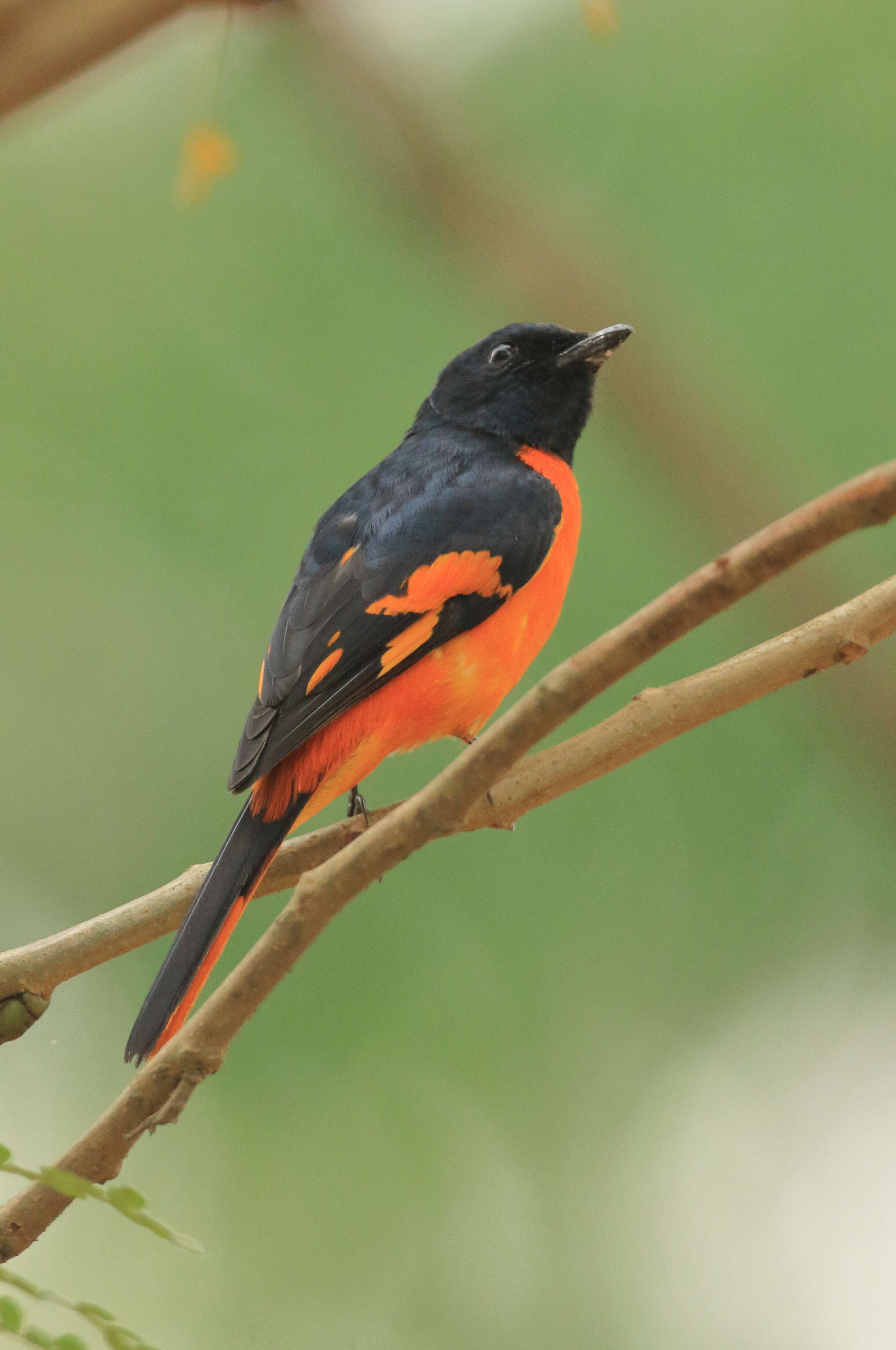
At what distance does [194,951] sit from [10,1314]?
110 cm

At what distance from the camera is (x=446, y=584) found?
3.27 m

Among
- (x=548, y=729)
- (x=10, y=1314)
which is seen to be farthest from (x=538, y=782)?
(x=10, y=1314)

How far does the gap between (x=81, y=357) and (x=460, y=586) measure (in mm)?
4412

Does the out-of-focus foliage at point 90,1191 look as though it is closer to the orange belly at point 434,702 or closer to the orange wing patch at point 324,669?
the orange belly at point 434,702

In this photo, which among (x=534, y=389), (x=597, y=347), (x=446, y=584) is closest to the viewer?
(x=446, y=584)

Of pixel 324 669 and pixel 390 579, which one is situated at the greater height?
pixel 390 579

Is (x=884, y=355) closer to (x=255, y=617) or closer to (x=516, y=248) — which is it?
(x=516, y=248)

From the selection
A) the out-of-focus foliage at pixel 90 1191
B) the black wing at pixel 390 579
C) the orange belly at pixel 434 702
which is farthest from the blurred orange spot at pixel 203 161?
the out-of-focus foliage at pixel 90 1191

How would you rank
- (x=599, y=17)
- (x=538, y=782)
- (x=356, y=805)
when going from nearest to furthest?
1. (x=599, y=17)
2. (x=538, y=782)
3. (x=356, y=805)

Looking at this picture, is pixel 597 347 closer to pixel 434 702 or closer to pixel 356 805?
pixel 434 702

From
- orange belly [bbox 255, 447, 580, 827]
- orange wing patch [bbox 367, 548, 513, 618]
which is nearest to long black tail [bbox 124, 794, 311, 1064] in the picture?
orange belly [bbox 255, 447, 580, 827]

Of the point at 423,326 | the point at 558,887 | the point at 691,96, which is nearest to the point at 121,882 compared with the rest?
the point at 558,887

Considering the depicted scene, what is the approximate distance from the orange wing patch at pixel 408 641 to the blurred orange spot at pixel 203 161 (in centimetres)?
106

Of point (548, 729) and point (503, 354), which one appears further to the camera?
point (503, 354)
